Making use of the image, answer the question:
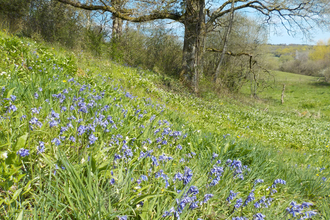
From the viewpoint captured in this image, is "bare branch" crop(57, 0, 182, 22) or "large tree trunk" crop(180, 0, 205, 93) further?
"bare branch" crop(57, 0, 182, 22)

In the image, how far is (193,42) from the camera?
13.3 metres

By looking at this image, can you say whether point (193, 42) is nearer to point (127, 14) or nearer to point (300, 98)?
point (127, 14)

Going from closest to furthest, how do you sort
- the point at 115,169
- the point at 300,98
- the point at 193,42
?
the point at 115,169 → the point at 193,42 → the point at 300,98

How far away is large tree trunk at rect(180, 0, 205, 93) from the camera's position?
38.4 ft

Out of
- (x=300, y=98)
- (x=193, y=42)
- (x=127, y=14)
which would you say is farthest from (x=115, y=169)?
(x=300, y=98)

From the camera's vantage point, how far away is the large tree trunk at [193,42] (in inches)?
460

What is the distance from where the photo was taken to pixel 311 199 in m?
2.94

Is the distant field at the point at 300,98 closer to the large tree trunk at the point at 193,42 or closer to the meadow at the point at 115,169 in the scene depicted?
the large tree trunk at the point at 193,42

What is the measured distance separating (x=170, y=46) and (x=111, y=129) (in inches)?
602

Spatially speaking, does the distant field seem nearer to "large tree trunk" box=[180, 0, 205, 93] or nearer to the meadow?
"large tree trunk" box=[180, 0, 205, 93]

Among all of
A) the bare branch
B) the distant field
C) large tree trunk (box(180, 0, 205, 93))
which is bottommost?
the distant field

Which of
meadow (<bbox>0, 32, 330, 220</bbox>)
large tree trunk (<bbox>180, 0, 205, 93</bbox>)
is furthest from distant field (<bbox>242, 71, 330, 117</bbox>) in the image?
meadow (<bbox>0, 32, 330, 220</bbox>)

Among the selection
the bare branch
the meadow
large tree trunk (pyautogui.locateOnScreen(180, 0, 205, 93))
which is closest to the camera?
the meadow

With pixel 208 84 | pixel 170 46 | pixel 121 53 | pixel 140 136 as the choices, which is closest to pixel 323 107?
pixel 208 84
